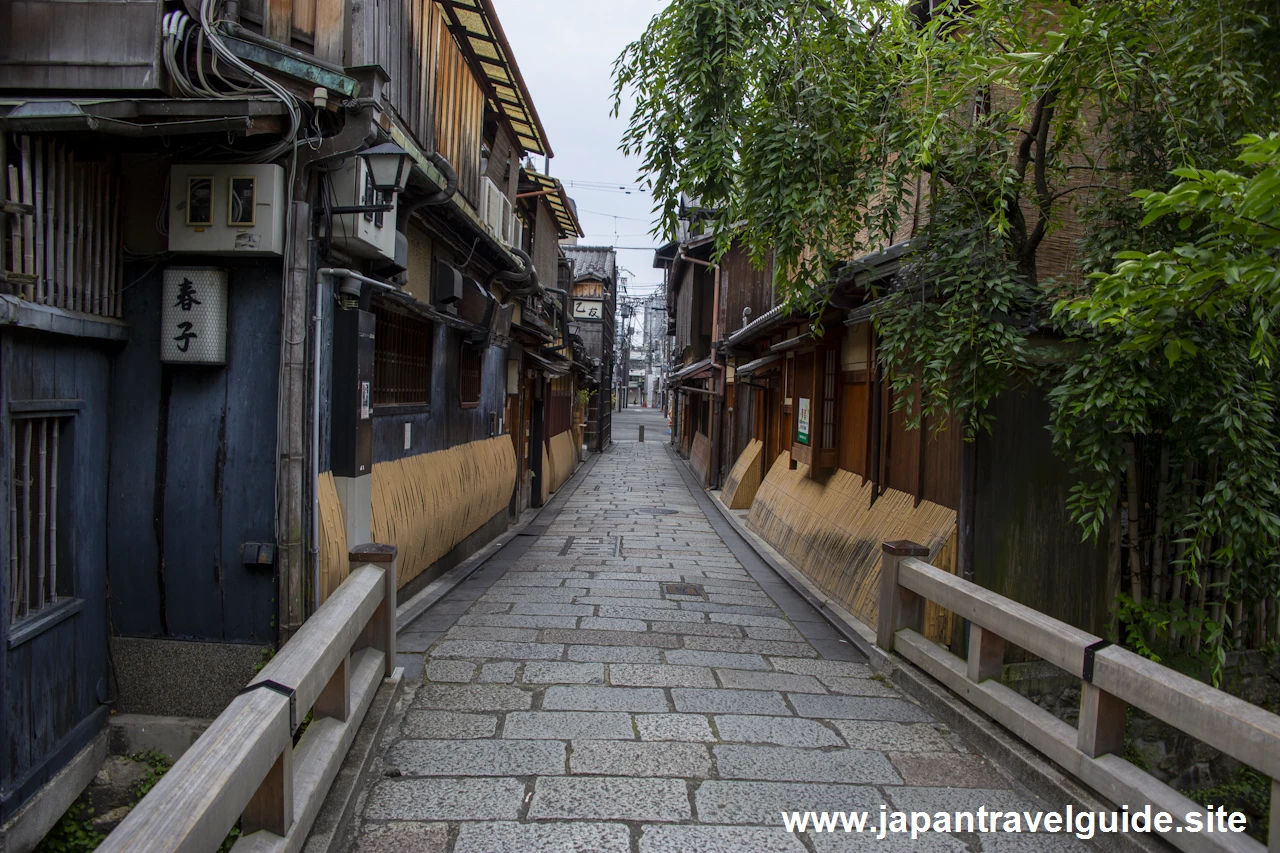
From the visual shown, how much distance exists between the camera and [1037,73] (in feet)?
18.7

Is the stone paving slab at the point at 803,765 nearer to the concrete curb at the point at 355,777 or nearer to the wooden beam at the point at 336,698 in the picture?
the concrete curb at the point at 355,777

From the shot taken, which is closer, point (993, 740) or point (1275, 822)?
point (1275, 822)

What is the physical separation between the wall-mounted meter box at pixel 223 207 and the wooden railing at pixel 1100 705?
6.22 m

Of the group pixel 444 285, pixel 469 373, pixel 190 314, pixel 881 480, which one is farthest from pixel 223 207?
pixel 881 480

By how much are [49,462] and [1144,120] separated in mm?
8710

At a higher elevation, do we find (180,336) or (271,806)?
(180,336)

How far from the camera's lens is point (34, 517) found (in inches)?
219

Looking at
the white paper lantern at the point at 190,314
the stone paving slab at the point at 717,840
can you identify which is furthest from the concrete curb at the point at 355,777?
the white paper lantern at the point at 190,314

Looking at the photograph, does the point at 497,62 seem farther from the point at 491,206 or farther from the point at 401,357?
the point at 401,357

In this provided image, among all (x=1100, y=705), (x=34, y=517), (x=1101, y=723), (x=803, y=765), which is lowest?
(x=803, y=765)

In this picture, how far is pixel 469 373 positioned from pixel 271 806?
992cm

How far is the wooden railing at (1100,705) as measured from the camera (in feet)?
12.3

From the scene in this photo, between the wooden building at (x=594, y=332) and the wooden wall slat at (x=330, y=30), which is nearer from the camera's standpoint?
the wooden wall slat at (x=330, y=30)

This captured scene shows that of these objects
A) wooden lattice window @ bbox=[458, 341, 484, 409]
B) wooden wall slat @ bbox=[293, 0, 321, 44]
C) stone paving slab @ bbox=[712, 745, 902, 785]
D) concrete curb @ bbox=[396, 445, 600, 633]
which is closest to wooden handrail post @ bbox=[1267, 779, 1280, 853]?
stone paving slab @ bbox=[712, 745, 902, 785]
